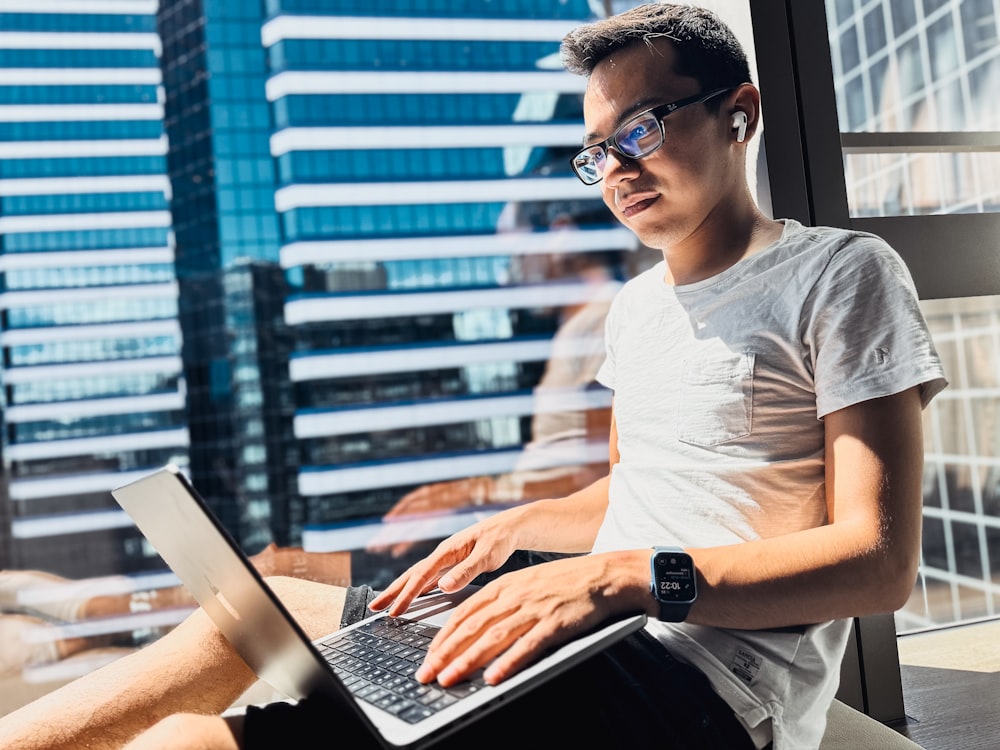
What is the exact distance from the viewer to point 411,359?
4988 mm

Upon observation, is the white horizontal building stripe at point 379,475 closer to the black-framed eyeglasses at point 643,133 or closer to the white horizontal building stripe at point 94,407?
the white horizontal building stripe at point 94,407

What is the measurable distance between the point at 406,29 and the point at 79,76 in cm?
199

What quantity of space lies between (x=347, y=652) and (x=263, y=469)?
4.17m

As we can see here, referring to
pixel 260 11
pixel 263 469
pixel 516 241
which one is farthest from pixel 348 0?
pixel 263 469

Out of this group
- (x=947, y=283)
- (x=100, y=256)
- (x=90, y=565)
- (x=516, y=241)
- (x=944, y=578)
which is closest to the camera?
(x=947, y=283)

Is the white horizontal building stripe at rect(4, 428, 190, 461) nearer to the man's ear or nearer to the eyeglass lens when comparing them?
the eyeglass lens

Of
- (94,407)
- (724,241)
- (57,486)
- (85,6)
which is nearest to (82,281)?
(94,407)

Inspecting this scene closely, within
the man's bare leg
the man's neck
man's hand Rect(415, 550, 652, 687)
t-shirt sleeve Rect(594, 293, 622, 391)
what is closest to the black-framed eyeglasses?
the man's neck

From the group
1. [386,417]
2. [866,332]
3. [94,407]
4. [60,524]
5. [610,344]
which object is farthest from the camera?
[386,417]

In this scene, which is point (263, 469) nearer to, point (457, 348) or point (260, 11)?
point (457, 348)

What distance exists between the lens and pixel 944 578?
2.22m

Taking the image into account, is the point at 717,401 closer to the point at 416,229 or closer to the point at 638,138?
the point at 638,138

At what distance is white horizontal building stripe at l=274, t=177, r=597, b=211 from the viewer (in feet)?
16.1

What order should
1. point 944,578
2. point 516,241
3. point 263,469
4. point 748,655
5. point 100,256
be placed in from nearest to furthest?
1. point 748,655
2. point 944,578
3. point 100,256
4. point 263,469
5. point 516,241
